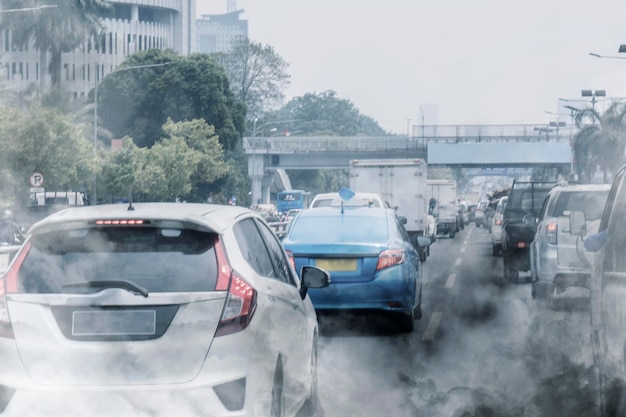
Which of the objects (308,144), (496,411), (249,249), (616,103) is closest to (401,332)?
(496,411)

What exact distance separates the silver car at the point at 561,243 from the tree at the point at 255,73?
117ft

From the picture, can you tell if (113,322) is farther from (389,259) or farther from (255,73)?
(255,73)

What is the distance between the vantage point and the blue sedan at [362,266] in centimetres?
1205

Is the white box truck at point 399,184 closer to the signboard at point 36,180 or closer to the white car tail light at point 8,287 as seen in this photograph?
the signboard at point 36,180

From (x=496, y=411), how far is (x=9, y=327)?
3794 mm

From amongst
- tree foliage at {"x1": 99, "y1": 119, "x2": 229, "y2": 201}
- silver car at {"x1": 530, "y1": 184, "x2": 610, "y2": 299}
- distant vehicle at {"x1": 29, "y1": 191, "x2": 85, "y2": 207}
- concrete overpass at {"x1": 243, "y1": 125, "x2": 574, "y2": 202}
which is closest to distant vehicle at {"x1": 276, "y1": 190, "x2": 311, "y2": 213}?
tree foliage at {"x1": 99, "y1": 119, "x2": 229, "y2": 201}

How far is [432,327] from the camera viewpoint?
13.2m

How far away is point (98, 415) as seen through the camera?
17.1ft

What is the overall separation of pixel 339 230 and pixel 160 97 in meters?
62.0

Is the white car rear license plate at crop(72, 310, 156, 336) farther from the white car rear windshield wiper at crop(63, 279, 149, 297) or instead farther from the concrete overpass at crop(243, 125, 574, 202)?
the concrete overpass at crop(243, 125, 574, 202)

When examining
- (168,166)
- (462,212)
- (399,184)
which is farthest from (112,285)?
A: (462,212)

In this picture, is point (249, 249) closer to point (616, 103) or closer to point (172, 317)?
point (172, 317)

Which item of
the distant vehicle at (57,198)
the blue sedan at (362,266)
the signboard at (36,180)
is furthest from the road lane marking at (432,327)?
the distant vehicle at (57,198)

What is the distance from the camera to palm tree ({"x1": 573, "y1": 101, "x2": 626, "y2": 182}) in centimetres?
5697
